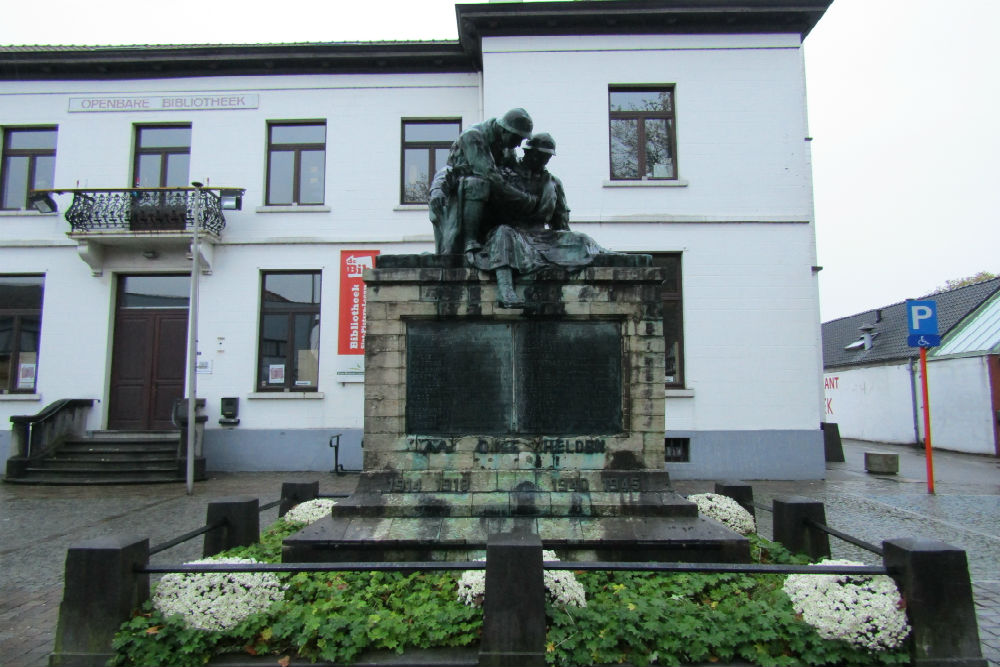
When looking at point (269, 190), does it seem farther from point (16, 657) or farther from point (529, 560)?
point (529, 560)

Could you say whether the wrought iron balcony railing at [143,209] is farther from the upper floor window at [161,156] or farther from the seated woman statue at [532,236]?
the seated woman statue at [532,236]

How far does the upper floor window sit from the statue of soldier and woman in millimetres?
12387

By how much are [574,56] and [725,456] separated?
10.1 m

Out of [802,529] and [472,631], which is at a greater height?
[802,529]

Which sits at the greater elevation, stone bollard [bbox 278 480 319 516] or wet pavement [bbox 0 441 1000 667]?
stone bollard [bbox 278 480 319 516]

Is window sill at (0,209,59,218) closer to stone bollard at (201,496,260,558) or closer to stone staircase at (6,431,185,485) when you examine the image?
stone staircase at (6,431,185,485)

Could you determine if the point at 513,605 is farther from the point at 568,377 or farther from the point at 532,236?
the point at 532,236

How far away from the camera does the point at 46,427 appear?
46.8 feet

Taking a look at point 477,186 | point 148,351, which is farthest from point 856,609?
point 148,351

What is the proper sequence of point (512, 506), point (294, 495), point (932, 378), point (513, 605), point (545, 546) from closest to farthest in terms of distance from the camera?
1. point (513, 605)
2. point (545, 546)
3. point (512, 506)
4. point (294, 495)
5. point (932, 378)

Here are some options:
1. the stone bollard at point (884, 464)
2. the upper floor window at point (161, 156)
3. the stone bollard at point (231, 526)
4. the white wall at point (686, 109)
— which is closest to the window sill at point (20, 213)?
the upper floor window at point (161, 156)

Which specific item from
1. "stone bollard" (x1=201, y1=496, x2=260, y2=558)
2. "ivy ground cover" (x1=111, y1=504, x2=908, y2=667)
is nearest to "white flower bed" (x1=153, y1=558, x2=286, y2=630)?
"ivy ground cover" (x1=111, y1=504, x2=908, y2=667)

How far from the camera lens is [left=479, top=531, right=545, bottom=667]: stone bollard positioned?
149 inches

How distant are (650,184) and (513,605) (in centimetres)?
1283
